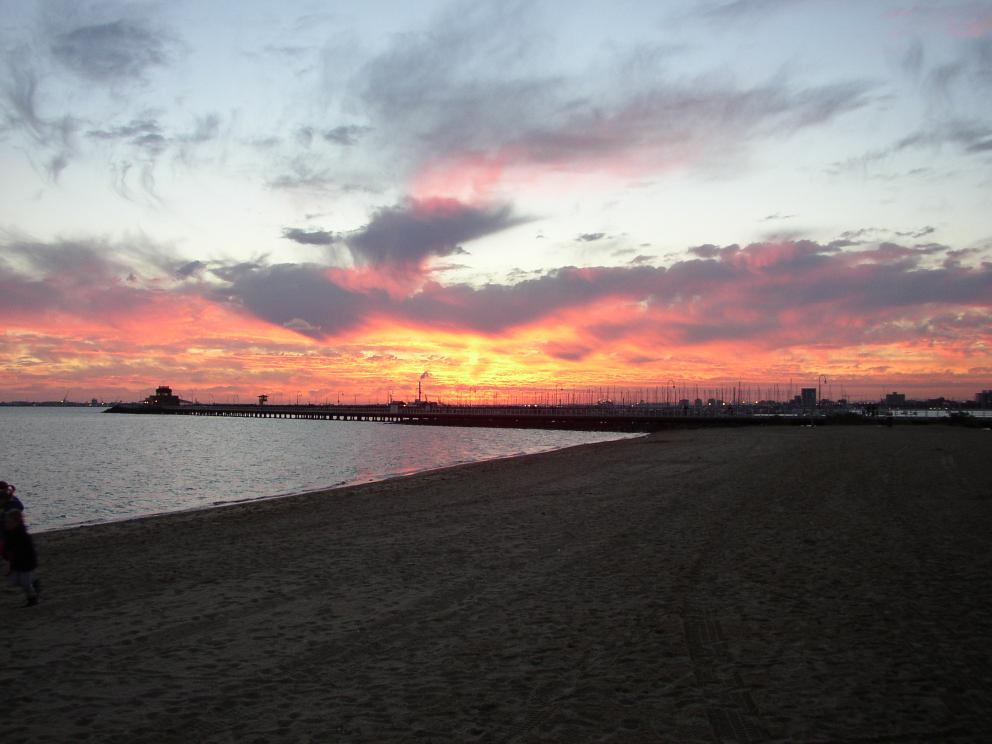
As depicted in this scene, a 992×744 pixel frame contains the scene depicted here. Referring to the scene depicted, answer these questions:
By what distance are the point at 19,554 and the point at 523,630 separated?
24.5 ft

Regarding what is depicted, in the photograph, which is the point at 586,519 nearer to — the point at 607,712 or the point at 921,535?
the point at 921,535

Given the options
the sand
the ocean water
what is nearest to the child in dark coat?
the sand

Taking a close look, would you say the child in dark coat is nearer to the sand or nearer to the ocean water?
the sand

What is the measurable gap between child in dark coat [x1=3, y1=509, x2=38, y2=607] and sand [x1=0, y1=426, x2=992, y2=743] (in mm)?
409

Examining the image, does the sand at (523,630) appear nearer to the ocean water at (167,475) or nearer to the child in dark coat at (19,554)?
the child in dark coat at (19,554)

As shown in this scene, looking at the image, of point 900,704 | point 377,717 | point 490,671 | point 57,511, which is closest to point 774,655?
point 900,704

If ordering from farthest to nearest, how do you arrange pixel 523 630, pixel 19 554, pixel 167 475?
pixel 167 475 < pixel 19 554 < pixel 523 630

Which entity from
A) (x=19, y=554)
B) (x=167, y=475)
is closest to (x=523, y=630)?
(x=19, y=554)

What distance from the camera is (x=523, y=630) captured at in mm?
8531

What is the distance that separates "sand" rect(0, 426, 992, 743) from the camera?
596 centimetres

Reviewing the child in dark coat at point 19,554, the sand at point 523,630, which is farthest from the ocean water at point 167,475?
the child in dark coat at point 19,554

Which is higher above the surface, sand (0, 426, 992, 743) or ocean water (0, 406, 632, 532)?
sand (0, 426, 992, 743)

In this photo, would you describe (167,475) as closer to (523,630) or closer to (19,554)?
(19,554)

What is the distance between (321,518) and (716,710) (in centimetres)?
1516
